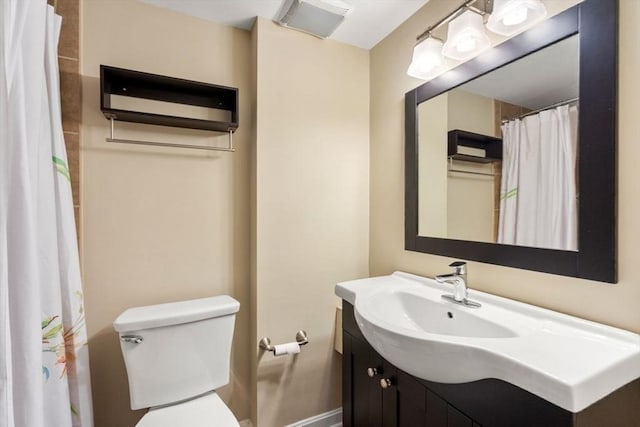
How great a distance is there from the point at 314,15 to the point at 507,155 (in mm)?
1129

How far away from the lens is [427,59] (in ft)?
4.52

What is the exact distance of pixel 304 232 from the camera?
167 centimetres

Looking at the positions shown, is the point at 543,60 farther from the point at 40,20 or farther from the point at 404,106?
the point at 40,20

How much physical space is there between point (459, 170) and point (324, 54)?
1.01m

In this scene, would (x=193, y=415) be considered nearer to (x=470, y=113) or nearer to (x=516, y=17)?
(x=470, y=113)

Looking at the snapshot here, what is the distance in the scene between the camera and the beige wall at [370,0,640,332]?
827 mm

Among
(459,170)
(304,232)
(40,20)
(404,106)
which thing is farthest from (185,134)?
(459,170)

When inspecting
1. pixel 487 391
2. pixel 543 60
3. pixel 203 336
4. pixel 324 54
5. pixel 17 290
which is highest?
pixel 324 54

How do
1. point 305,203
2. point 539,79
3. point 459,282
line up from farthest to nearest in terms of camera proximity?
point 305,203 < point 459,282 < point 539,79

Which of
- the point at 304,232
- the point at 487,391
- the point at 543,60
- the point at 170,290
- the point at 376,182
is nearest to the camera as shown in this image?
the point at 487,391

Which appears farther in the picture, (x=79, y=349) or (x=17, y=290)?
(x=79, y=349)

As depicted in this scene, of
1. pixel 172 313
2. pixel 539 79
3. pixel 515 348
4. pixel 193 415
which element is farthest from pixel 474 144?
pixel 193 415

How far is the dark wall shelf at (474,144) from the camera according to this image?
1.19 m

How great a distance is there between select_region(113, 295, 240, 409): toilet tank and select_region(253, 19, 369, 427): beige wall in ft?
0.76
